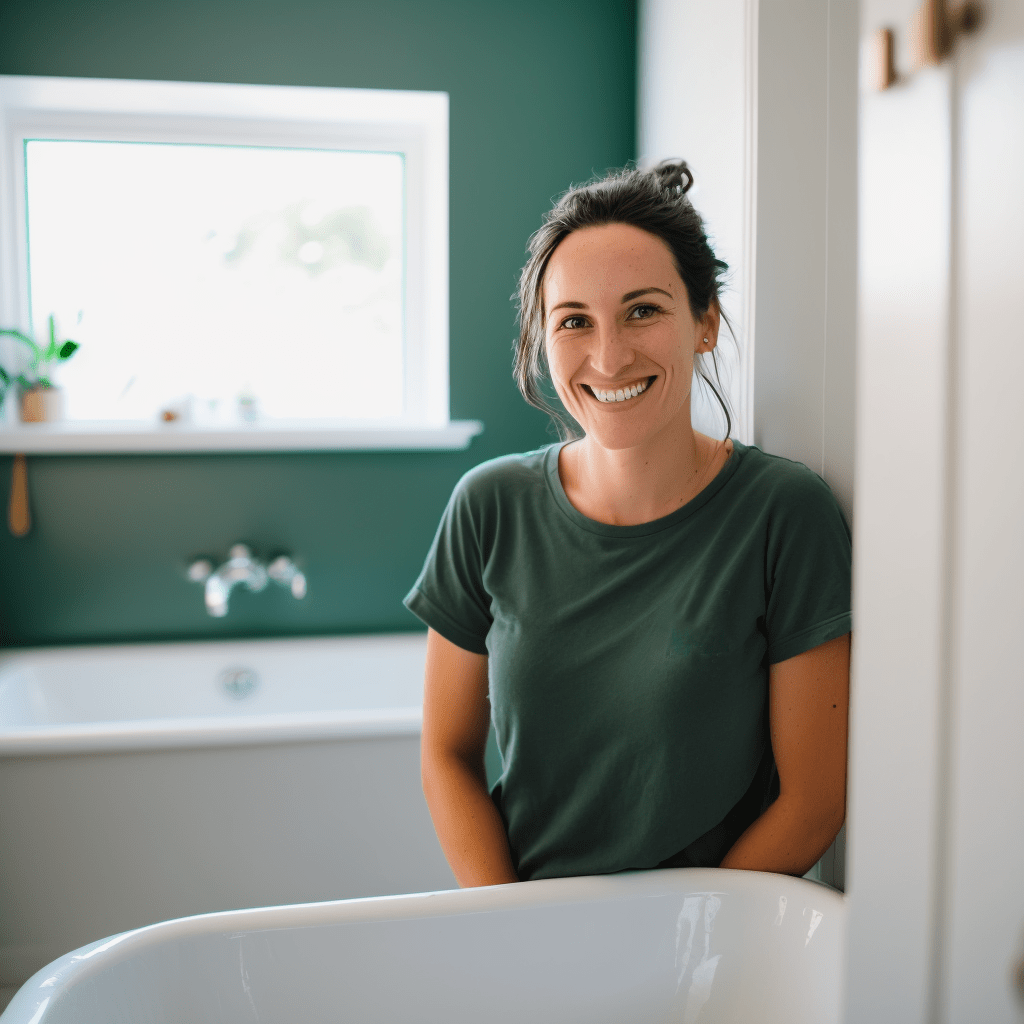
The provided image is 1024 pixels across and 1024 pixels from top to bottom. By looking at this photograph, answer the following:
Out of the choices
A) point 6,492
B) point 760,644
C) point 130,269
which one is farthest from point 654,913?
point 130,269

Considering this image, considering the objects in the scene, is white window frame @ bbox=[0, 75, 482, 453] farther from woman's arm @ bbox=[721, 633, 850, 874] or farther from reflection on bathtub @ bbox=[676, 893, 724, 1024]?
reflection on bathtub @ bbox=[676, 893, 724, 1024]

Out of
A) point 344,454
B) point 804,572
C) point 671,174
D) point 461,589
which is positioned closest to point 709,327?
point 671,174

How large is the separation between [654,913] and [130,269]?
2.41 m

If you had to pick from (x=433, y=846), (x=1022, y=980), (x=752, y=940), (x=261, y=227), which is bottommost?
(x=433, y=846)

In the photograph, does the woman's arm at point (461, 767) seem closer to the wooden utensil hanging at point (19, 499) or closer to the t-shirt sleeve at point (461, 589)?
the t-shirt sleeve at point (461, 589)

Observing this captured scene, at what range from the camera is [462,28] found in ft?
7.59

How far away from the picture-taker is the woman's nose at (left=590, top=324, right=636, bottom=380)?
0.96 meters

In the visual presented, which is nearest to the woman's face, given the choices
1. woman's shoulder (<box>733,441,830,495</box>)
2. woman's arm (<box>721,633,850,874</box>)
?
woman's shoulder (<box>733,441,830,495</box>)

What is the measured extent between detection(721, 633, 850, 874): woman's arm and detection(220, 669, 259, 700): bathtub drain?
1730mm

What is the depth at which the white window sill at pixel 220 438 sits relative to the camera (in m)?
2.27

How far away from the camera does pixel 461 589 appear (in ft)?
3.51

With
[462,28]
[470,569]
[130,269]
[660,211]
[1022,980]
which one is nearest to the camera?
[1022,980]

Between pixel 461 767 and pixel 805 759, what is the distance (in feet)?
1.44

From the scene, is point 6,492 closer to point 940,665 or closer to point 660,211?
point 660,211
